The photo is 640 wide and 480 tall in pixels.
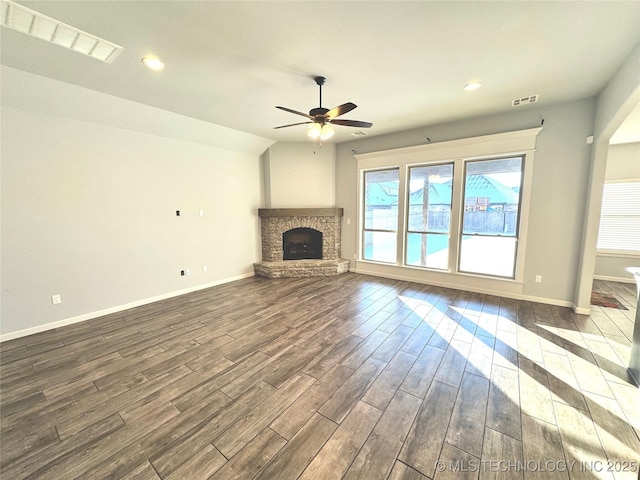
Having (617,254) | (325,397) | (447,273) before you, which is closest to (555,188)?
(447,273)

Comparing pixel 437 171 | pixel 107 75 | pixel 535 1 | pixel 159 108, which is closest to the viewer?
pixel 535 1

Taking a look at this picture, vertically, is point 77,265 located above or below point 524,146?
below

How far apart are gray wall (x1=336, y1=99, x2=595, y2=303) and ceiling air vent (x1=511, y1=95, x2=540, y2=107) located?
0.87 feet

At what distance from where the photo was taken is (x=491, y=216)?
170 inches

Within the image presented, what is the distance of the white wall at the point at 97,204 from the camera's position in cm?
299

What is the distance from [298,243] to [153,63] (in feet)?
14.4

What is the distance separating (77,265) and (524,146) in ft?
22.4

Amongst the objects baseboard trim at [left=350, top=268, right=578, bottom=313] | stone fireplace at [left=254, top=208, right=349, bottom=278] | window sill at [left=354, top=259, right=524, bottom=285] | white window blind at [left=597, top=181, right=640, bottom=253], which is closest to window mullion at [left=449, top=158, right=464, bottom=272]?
window sill at [left=354, top=259, right=524, bottom=285]

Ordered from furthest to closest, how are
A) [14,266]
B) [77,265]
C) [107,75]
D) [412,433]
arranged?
[77,265], [14,266], [107,75], [412,433]

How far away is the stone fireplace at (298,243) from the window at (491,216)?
8.62ft

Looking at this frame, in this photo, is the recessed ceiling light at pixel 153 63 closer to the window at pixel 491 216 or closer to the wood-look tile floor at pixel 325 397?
the wood-look tile floor at pixel 325 397

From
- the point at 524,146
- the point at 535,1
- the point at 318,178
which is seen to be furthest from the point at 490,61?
the point at 318,178

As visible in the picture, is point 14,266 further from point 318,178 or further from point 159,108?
point 318,178

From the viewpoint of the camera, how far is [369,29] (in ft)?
6.88
